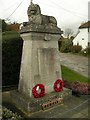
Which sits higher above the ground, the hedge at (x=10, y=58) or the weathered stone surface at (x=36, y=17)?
the weathered stone surface at (x=36, y=17)

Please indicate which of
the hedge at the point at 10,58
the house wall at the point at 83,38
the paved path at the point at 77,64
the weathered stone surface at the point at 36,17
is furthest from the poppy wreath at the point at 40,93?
the house wall at the point at 83,38

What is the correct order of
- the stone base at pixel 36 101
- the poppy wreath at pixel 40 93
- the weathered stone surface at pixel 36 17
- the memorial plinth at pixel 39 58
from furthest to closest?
the weathered stone surface at pixel 36 17
the memorial plinth at pixel 39 58
the poppy wreath at pixel 40 93
the stone base at pixel 36 101

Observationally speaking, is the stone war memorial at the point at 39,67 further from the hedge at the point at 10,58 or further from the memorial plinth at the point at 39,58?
the hedge at the point at 10,58

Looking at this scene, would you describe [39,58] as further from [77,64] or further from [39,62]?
[77,64]

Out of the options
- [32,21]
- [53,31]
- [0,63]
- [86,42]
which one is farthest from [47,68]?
[86,42]

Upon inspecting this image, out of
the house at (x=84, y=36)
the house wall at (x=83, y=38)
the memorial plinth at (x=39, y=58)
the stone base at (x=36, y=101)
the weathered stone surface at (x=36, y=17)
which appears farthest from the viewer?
the house wall at (x=83, y=38)

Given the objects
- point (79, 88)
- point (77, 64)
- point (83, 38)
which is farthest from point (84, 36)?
point (79, 88)

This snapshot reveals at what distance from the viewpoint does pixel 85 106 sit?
22.0ft

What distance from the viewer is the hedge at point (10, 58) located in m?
8.32

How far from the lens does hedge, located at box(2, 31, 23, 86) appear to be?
8.32 meters

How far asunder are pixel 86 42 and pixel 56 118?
37.9 metres

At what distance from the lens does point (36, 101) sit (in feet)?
20.1

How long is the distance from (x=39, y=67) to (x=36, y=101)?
4.18 feet

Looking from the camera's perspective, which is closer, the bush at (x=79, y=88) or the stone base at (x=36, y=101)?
the stone base at (x=36, y=101)
